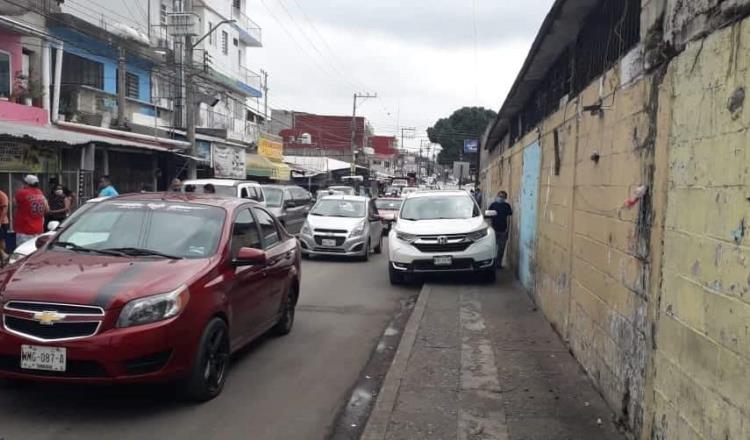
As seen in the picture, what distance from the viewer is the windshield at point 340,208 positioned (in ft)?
55.9

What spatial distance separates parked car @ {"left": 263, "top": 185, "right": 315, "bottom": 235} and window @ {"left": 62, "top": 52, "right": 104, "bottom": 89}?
8505mm

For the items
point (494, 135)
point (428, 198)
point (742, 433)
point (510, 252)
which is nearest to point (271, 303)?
point (742, 433)

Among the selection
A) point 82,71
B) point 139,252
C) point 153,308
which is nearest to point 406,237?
point 139,252

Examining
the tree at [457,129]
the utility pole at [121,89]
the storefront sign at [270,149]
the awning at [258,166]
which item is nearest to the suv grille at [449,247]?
the utility pole at [121,89]

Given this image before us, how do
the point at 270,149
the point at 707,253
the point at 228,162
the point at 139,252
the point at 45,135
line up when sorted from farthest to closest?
the point at 270,149 → the point at 228,162 → the point at 45,135 → the point at 139,252 → the point at 707,253

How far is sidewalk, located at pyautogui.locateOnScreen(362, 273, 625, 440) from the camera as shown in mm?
4762

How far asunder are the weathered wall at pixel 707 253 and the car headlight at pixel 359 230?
1223cm

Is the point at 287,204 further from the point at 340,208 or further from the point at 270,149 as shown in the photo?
the point at 270,149

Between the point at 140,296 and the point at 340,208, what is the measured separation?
12.6 meters

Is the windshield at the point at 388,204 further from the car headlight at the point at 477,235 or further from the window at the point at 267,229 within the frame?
the window at the point at 267,229

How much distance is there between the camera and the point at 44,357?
14.9 feet

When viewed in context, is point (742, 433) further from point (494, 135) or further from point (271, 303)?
point (494, 135)

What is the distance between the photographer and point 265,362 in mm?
6691

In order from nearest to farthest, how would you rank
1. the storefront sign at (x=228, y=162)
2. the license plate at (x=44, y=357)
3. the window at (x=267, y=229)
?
the license plate at (x=44, y=357)
the window at (x=267, y=229)
the storefront sign at (x=228, y=162)
